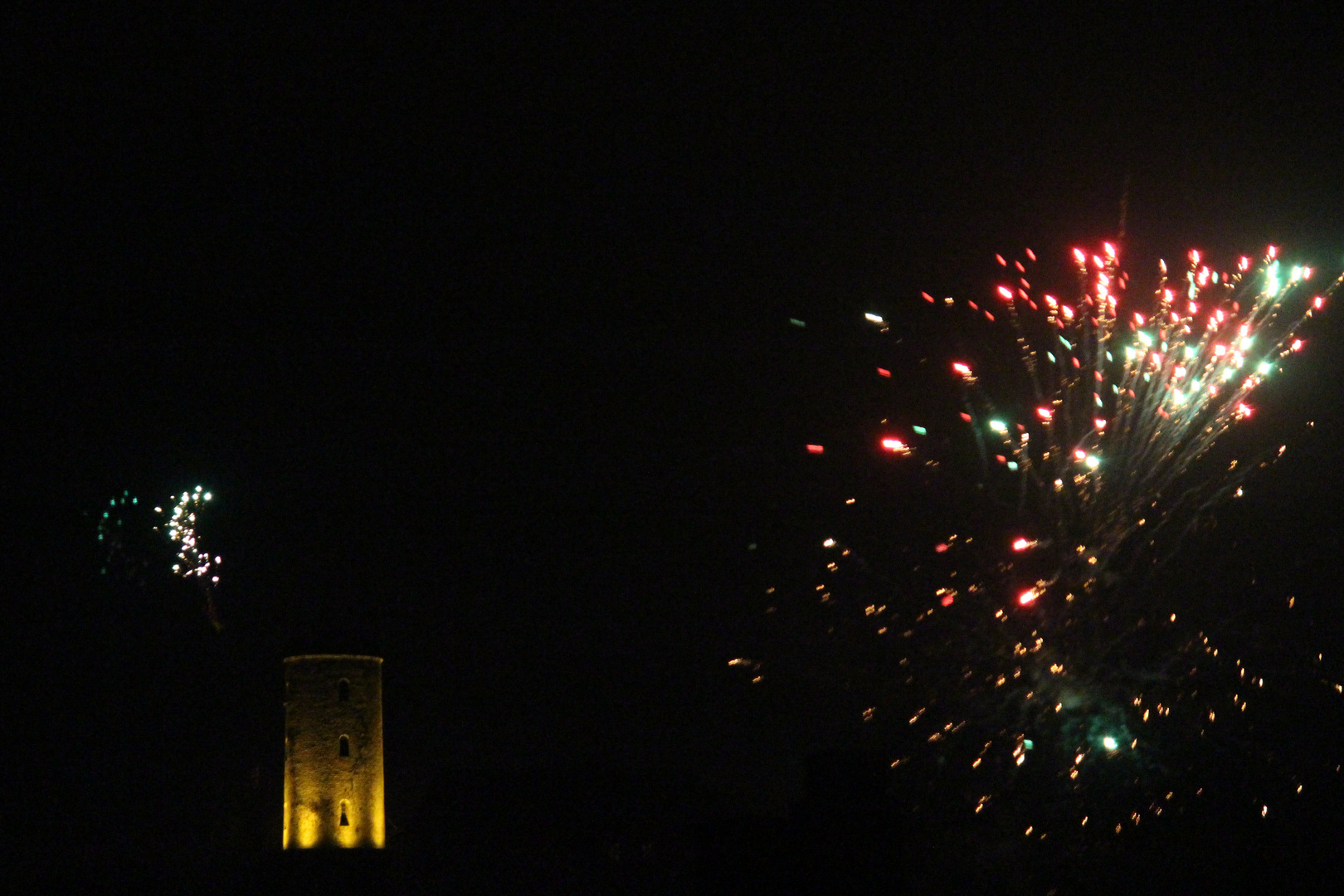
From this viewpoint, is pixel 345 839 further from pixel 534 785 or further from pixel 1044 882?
pixel 1044 882

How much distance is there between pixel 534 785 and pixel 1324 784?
38.6 m

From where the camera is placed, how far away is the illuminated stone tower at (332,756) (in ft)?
133

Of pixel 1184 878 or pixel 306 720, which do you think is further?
pixel 306 720

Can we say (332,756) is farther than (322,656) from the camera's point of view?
No

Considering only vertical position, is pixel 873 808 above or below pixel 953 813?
below

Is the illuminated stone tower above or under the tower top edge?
under

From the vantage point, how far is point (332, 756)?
40.8 metres

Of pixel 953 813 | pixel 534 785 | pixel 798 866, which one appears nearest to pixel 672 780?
pixel 534 785

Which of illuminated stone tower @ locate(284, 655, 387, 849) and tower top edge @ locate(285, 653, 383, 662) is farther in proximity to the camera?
tower top edge @ locate(285, 653, 383, 662)

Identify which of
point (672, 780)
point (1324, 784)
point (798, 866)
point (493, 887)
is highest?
point (672, 780)

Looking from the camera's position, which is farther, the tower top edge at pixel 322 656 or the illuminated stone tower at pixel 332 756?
the tower top edge at pixel 322 656

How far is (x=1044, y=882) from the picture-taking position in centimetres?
1866

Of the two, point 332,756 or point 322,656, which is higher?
point 322,656

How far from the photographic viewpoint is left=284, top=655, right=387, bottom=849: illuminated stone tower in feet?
133
